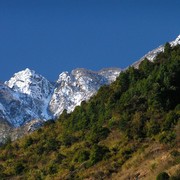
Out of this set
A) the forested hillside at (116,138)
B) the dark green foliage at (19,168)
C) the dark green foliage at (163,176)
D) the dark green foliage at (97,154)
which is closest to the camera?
the dark green foliage at (163,176)

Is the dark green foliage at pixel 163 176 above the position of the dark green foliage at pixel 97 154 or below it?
below

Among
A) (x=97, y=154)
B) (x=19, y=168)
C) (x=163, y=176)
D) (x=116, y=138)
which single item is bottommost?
(x=163, y=176)

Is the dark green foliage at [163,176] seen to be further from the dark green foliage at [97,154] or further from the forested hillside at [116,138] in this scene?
the dark green foliage at [97,154]

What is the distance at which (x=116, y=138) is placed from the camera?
58375 mm

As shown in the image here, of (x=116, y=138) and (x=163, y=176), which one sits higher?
(x=116, y=138)

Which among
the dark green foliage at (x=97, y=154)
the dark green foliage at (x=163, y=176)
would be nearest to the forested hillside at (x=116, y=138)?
the dark green foliage at (x=97, y=154)

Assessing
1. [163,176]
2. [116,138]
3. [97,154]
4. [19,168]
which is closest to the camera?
[163,176]

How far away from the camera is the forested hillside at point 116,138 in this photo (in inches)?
1941

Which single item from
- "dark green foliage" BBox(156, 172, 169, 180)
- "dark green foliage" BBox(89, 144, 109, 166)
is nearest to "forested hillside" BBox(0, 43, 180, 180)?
"dark green foliage" BBox(89, 144, 109, 166)

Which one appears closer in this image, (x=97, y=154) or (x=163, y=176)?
(x=163, y=176)

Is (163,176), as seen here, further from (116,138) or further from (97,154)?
(116,138)

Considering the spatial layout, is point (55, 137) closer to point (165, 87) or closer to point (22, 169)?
point (22, 169)

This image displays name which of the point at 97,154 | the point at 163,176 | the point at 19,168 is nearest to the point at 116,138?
the point at 97,154

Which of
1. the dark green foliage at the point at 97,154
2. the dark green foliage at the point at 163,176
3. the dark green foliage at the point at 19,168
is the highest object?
the dark green foliage at the point at 19,168
